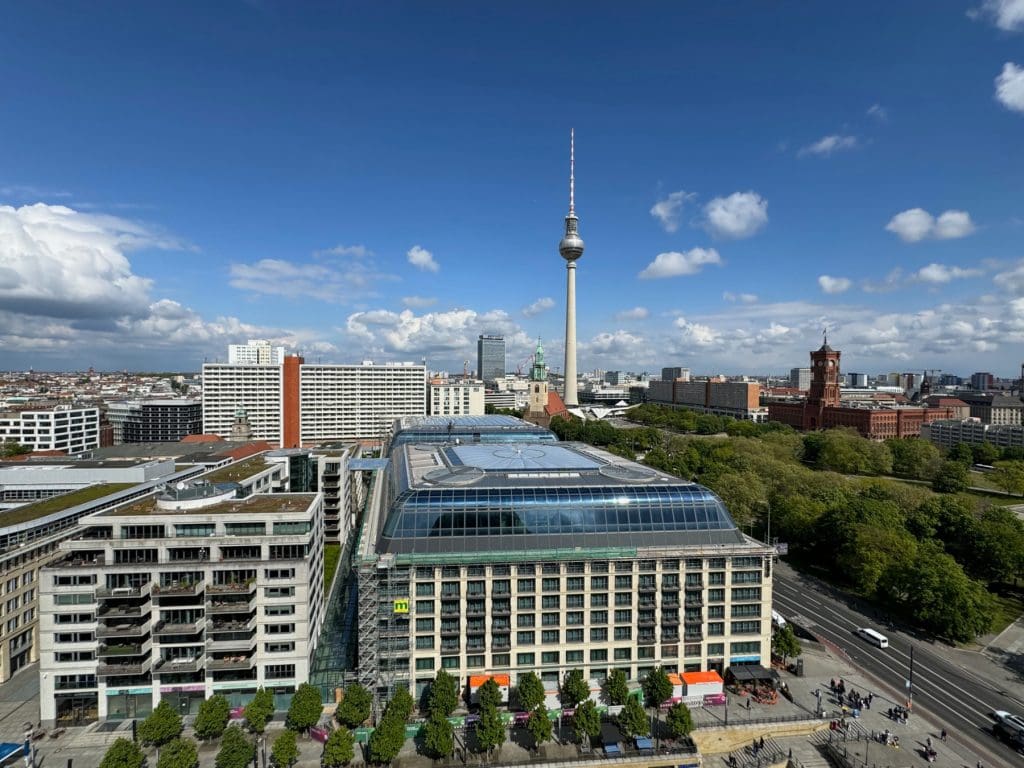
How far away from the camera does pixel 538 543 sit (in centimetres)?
5653

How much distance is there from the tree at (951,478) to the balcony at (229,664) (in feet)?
501

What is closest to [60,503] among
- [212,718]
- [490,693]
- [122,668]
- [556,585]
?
[122,668]

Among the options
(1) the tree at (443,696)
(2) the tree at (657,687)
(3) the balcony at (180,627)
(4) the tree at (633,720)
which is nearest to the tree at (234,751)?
(3) the balcony at (180,627)

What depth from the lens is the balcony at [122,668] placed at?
49.9 m

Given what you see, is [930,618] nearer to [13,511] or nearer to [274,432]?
[13,511]

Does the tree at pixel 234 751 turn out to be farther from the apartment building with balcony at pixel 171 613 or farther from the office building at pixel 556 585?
the office building at pixel 556 585

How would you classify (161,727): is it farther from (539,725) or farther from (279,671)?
(539,725)

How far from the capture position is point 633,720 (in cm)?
4759

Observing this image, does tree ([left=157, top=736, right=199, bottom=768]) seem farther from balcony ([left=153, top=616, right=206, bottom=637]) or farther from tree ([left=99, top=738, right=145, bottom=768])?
balcony ([left=153, top=616, right=206, bottom=637])

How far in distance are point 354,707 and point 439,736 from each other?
7.93 meters

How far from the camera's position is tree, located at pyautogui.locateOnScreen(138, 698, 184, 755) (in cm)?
4528

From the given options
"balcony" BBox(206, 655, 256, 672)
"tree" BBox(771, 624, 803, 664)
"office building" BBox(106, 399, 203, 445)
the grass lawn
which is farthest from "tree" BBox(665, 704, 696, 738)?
"office building" BBox(106, 399, 203, 445)

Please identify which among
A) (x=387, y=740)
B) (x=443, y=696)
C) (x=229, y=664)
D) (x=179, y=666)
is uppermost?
(x=179, y=666)

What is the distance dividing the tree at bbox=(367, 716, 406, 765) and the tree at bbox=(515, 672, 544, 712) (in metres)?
10.6
